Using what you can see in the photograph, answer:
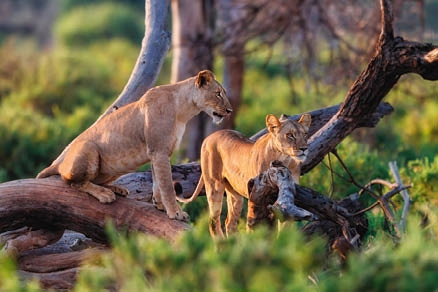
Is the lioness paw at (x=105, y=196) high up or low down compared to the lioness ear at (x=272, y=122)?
down

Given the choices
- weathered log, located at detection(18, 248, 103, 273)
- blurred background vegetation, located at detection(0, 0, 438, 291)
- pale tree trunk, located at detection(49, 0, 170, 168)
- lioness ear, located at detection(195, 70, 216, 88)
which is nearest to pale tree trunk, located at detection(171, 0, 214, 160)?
blurred background vegetation, located at detection(0, 0, 438, 291)

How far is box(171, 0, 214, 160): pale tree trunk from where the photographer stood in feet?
36.6

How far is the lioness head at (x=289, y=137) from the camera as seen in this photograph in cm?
515

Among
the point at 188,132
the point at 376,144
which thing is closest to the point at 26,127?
the point at 188,132

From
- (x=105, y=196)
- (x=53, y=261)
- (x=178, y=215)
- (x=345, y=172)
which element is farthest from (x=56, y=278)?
(x=345, y=172)

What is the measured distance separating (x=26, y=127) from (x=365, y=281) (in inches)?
398

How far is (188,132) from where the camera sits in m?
12.1

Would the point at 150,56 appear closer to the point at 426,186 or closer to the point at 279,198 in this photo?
the point at 279,198

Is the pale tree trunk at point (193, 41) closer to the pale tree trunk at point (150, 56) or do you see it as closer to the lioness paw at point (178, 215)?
the pale tree trunk at point (150, 56)

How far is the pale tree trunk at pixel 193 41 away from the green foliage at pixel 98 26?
807 inches

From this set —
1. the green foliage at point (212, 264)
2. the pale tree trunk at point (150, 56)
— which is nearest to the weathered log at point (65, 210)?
the pale tree trunk at point (150, 56)

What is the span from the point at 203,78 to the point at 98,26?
27.9 m

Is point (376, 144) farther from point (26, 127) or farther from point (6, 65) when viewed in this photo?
point (6, 65)

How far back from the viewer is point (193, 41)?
11.2m
